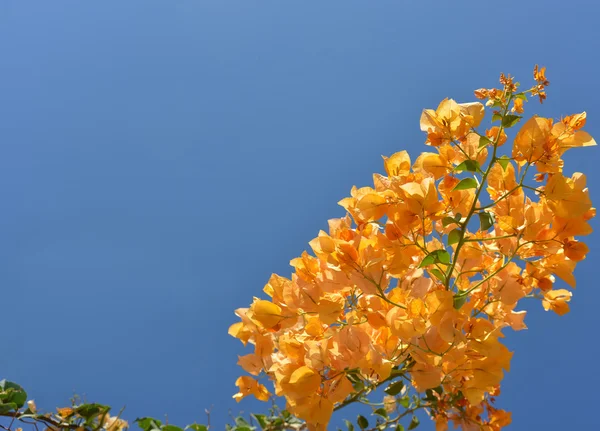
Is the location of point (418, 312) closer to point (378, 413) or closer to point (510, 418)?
point (510, 418)

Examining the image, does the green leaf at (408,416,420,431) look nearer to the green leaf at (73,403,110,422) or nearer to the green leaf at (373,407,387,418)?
the green leaf at (373,407,387,418)

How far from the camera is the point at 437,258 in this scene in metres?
1.09

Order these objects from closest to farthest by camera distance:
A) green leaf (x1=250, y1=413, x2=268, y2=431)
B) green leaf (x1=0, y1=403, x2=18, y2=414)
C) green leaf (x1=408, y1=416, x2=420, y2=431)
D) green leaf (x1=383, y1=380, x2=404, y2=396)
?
green leaf (x1=383, y1=380, x2=404, y2=396) < green leaf (x1=0, y1=403, x2=18, y2=414) < green leaf (x1=250, y1=413, x2=268, y2=431) < green leaf (x1=408, y1=416, x2=420, y2=431)

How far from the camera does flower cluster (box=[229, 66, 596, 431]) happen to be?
3.44 ft

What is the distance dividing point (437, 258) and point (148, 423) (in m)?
1.09

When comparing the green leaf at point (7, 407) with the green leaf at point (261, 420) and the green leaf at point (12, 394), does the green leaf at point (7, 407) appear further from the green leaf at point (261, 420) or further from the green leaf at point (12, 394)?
the green leaf at point (261, 420)

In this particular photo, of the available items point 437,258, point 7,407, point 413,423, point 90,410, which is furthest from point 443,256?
point 7,407

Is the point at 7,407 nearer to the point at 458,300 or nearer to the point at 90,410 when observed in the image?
the point at 90,410

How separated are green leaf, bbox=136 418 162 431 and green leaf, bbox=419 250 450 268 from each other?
1056mm

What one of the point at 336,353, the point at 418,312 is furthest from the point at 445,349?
the point at 336,353

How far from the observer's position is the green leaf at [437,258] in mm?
1074

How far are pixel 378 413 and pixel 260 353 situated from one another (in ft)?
2.35

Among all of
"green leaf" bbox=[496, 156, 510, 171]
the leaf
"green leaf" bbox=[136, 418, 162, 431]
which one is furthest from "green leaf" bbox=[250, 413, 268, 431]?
"green leaf" bbox=[496, 156, 510, 171]

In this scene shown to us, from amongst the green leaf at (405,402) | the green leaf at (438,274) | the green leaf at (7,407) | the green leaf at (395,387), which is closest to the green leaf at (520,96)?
the green leaf at (438,274)
